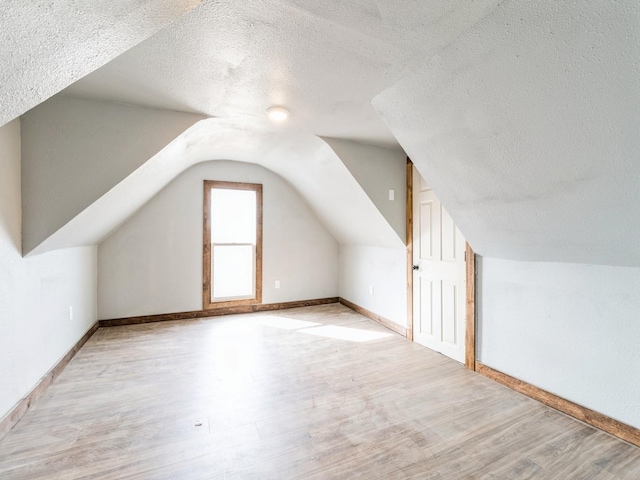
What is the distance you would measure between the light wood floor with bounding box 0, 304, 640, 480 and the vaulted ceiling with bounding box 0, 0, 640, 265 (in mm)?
1137

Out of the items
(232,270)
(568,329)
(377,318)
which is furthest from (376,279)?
(568,329)

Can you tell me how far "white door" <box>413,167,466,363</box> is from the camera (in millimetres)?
2801

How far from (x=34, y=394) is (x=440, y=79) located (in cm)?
323

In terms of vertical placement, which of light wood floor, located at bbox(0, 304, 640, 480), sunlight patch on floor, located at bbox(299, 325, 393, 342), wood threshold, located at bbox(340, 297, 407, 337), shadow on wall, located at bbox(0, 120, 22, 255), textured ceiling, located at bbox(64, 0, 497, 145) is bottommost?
light wood floor, located at bbox(0, 304, 640, 480)

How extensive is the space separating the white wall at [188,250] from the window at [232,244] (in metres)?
0.10

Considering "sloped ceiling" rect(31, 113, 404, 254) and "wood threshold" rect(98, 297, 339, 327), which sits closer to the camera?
"sloped ceiling" rect(31, 113, 404, 254)

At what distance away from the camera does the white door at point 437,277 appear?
2.80 meters

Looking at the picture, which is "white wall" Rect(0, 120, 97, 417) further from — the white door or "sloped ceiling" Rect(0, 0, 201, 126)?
the white door

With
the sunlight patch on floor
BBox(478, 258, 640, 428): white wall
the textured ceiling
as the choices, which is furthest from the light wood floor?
the textured ceiling

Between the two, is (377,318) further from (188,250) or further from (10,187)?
(10,187)

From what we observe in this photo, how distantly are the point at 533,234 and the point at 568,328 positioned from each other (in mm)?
692

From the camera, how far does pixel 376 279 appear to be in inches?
162

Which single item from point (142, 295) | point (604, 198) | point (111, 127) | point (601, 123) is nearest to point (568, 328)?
point (604, 198)

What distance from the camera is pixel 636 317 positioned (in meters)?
1.72
